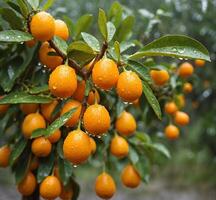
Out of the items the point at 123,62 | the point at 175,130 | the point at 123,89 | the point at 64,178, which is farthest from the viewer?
the point at 175,130

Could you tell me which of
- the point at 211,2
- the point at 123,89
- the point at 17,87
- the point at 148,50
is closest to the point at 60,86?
the point at 123,89

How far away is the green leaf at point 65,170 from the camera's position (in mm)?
1451

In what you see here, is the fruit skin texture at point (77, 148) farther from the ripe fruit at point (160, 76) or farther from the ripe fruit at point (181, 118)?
the ripe fruit at point (181, 118)

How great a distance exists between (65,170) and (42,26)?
615 mm

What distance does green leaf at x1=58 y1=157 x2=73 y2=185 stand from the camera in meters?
1.45

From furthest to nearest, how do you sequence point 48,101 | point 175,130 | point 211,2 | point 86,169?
point 86,169, point 211,2, point 175,130, point 48,101

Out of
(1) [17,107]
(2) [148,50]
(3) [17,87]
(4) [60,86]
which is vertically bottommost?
(1) [17,107]

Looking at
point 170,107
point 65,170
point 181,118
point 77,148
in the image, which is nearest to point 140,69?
point 77,148

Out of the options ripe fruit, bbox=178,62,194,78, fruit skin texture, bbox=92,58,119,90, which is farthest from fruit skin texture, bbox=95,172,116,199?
ripe fruit, bbox=178,62,194,78

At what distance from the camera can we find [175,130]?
212 cm

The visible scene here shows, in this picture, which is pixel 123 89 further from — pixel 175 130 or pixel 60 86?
pixel 175 130

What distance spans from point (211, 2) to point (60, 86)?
2.40m

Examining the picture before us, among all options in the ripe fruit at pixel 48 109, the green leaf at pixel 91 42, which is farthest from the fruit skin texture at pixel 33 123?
the green leaf at pixel 91 42

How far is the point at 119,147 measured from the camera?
62.2 inches
